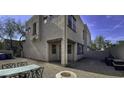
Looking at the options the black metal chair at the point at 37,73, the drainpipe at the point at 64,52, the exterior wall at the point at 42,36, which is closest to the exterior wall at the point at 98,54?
the drainpipe at the point at 64,52

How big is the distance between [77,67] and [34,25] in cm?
177

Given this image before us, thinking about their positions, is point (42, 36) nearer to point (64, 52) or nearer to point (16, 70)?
point (64, 52)

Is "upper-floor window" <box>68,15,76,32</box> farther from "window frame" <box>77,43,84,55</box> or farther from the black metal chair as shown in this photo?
the black metal chair

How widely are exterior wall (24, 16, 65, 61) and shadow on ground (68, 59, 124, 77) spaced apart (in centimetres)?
95

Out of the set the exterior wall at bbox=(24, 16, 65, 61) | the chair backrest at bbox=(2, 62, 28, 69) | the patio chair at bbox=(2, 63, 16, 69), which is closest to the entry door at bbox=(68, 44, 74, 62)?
the exterior wall at bbox=(24, 16, 65, 61)

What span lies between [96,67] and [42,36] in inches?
73.1

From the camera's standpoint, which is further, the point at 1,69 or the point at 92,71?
the point at 92,71

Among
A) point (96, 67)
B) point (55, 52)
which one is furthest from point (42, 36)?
point (96, 67)

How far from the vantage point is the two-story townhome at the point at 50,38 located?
135 inches

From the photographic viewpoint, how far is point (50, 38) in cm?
362

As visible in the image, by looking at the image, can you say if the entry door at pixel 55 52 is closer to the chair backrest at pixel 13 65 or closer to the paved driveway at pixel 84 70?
the paved driveway at pixel 84 70

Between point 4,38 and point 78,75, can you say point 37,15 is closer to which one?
point 4,38
